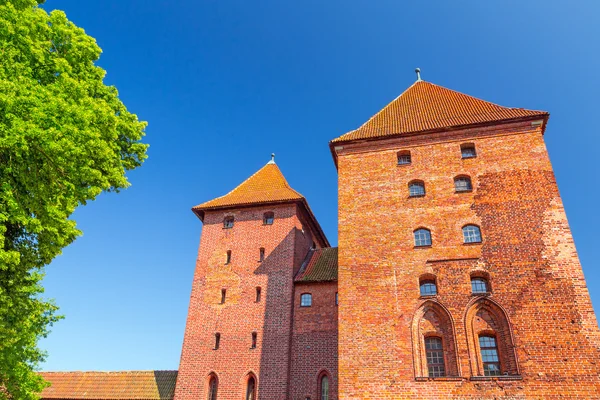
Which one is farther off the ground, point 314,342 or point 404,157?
point 404,157

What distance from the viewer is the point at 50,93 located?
1040cm

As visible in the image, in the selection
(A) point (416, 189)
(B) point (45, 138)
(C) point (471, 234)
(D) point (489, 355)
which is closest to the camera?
(B) point (45, 138)

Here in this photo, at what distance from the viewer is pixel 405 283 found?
15227 millimetres

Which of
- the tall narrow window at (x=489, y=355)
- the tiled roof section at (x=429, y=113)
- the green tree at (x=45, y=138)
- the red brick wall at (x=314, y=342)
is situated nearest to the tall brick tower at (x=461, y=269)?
the tall narrow window at (x=489, y=355)

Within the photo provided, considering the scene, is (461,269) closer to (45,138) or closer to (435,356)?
(435,356)

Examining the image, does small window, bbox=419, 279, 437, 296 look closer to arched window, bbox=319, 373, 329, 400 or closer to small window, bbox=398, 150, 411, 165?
small window, bbox=398, 150, 411, 165

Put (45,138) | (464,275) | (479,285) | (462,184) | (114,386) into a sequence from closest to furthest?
(45,138) → (479,285) → (464,275) → (462,184) → (114,386)

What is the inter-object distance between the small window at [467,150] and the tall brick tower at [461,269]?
8cm

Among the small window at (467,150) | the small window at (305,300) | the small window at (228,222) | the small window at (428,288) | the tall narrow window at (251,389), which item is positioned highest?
the small window at (467,150)

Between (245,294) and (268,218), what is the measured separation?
3912 millimetres

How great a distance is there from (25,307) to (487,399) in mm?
12882

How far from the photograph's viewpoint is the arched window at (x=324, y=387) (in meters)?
17.4

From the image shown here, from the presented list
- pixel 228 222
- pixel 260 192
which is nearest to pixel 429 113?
pixel 260 192

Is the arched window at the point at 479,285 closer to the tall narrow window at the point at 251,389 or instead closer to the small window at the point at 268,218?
Result: the tall narrow window at the point at 251,389
